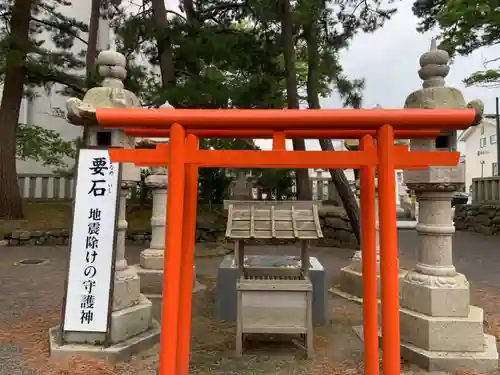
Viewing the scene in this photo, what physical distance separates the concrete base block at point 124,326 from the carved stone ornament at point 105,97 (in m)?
1.82

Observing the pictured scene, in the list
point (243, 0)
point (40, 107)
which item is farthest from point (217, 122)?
point (40, 107)

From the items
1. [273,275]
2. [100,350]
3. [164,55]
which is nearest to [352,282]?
[273,275]

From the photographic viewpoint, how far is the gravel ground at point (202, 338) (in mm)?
3514

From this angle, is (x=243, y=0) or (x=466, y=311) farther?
(x=243, y=0)

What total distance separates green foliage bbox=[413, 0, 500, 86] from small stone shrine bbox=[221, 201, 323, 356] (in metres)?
8.01

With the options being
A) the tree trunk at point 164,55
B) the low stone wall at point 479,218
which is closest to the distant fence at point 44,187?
the tree trunk at point 164,55

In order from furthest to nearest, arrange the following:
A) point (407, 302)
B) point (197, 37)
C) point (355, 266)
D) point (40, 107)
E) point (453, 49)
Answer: point (40, 107)
point (453, 49)
point (197, 37)
point (355, 266)
point (407, 302)

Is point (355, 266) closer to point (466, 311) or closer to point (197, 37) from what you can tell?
point (466, 311)

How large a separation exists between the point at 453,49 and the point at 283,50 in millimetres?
5466

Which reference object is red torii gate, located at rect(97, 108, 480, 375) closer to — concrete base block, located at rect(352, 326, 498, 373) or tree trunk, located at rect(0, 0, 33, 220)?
concrete base block, located at rect(352, 326, 498, 373)

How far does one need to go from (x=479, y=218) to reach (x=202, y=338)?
1214 centimetres

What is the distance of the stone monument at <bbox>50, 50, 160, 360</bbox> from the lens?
3.62 meters

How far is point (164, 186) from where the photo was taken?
18.9 feet

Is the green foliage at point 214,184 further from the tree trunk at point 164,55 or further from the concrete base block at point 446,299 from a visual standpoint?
the concrete base block at point 446,299
